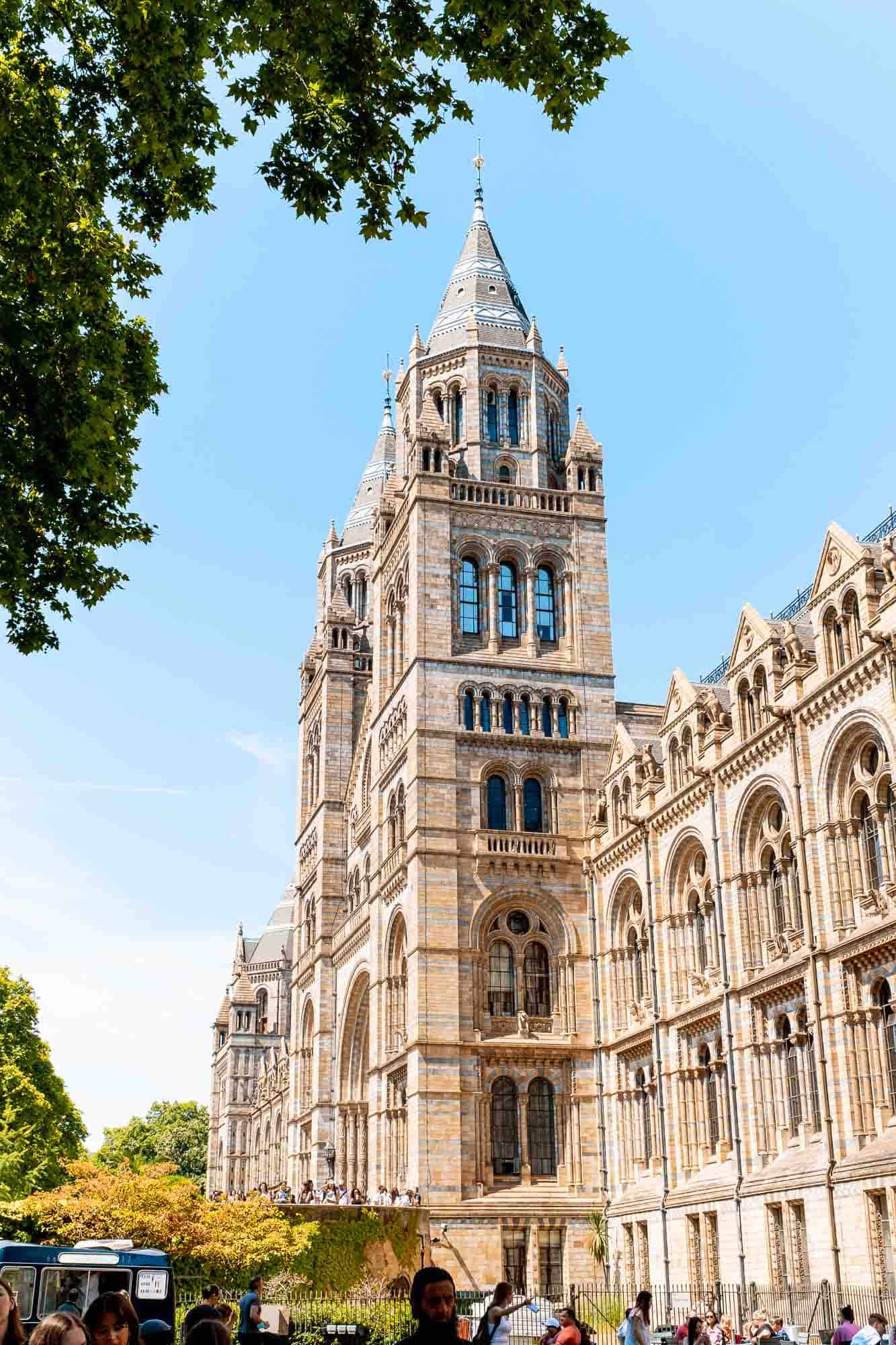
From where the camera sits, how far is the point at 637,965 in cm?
4962

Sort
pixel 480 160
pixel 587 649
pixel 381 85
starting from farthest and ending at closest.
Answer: pixel 480 160 → pixel 587 649 → pixel 381 85

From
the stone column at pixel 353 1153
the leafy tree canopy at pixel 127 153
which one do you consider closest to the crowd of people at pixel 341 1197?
the stone column at pixel 353 1153

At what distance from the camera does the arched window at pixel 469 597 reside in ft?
182

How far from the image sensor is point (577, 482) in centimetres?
5797

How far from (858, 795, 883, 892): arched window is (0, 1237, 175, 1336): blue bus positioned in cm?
1928

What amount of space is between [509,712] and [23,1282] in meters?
34.1

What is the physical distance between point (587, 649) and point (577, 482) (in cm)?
685

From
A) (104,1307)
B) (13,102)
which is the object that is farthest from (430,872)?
(104,1307)

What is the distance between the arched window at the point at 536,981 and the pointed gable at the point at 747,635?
14.8 metres

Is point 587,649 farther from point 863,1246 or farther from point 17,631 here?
point 17,631

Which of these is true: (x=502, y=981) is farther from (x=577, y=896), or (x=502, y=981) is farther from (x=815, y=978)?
(x=815, y=978)

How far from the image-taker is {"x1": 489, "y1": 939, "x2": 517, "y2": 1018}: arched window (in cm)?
5172

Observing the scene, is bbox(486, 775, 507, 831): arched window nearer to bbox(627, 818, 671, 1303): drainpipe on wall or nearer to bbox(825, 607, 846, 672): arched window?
bbox(627, 818, 671, 1303): drainpipe on wall

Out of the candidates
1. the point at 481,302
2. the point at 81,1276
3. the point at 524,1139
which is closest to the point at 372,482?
the point at 481,302
